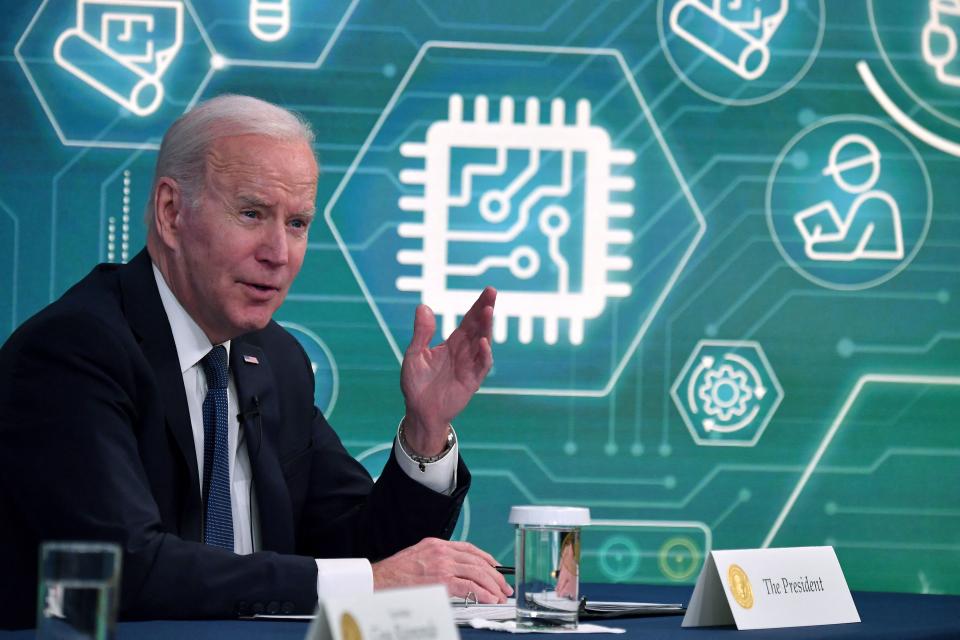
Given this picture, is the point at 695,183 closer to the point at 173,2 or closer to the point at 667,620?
the point at 173,2

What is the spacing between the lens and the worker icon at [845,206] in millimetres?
3180

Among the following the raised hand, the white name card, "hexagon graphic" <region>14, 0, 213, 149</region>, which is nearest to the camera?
the white name card

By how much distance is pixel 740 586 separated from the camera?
4.98 feet

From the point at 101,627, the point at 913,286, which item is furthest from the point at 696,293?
the point at 101,627

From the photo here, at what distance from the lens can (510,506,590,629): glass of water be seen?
1.43 metres

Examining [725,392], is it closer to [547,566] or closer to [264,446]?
[264,446]

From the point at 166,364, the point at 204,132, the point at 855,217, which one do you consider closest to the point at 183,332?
the point at 166,364

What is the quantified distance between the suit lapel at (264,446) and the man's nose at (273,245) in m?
0.19

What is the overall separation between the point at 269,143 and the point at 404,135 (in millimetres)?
1059

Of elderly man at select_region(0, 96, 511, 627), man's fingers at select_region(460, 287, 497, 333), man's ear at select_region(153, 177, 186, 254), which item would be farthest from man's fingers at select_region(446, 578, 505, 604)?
man's ear at select_region(153, 177, 186, 254)

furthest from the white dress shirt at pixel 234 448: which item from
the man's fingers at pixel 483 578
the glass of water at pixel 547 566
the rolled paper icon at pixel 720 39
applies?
the rolled paper icon at pixel 720 39

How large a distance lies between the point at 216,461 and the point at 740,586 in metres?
0.87

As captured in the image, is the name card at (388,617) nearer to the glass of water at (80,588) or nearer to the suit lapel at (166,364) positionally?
the glass of water at (80,588)

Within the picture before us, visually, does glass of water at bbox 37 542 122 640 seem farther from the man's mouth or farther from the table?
the man's mouth
